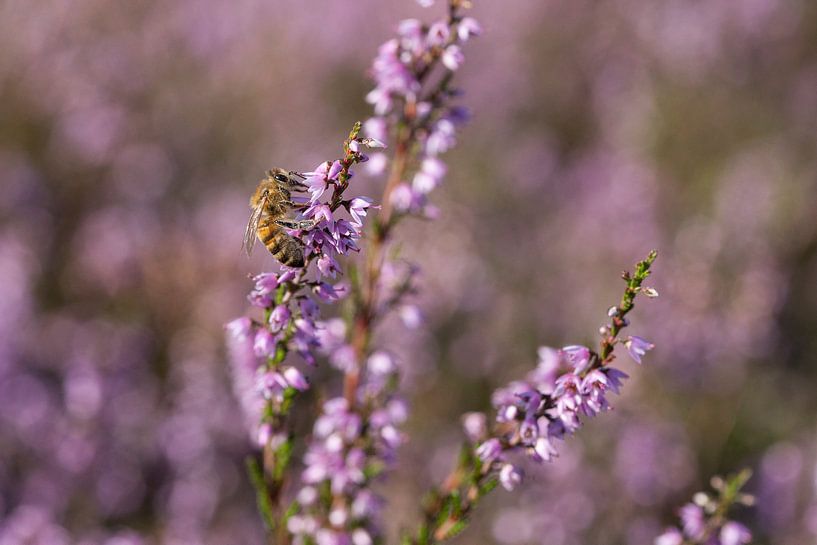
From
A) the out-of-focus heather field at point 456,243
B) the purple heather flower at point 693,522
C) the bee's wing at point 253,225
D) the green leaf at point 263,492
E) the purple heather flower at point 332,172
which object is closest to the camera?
the purple heather flower at point 332,172

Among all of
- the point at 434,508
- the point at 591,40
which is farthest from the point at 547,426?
the point at 591,40

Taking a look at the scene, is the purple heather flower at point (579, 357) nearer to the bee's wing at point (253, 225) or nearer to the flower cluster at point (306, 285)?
the flower cluster at point (306, 285)

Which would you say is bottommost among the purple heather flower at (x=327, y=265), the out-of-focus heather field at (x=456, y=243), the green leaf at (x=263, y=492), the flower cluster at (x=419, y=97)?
the green leaf at (x=263, y=492)

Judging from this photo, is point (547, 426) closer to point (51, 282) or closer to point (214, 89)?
point (51, 282)

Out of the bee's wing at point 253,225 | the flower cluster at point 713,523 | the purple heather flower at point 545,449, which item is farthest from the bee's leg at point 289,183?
the flower cluster at point 713,523

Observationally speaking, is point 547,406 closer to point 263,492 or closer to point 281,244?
point 281,244

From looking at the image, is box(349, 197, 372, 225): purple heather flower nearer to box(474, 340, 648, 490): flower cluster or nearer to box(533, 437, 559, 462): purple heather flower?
box(474, 340, 648, 490): flower cluster
